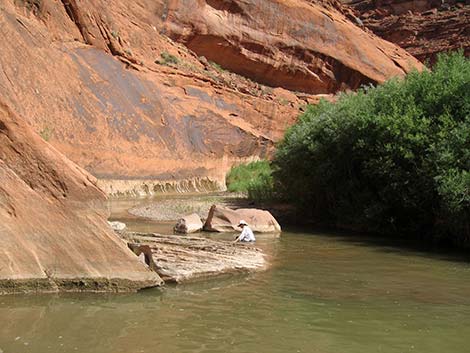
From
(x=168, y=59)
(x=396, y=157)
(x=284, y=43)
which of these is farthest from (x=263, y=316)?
(x=284, y=43)

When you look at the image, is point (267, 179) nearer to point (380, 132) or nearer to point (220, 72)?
point (380, 132)

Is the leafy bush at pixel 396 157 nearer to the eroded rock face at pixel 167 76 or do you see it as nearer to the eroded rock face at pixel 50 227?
the eroded rock face at pixel 50 227

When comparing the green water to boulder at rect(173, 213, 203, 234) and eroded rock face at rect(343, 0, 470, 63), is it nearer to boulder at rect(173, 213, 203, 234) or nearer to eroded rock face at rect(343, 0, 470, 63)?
boulder at rect(173, 213, 203, 234)

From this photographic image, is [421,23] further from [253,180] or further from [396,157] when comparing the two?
[396,157]

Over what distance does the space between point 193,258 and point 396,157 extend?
28.9 feet

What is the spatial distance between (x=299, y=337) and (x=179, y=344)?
4.71 ft

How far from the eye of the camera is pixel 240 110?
139 ft

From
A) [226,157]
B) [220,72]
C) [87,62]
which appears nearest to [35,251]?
[87,62]

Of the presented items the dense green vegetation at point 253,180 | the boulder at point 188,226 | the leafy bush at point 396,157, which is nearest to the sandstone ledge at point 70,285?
the boulder at point 188,226

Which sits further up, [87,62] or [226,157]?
[87,62]

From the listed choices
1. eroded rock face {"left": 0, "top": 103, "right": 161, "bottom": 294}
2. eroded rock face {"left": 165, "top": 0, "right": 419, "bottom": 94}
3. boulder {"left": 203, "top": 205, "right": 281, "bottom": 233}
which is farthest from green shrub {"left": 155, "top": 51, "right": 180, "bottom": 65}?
eroded rock face {"left": 0, "top": 103, "right": 161, "bottom": 294}

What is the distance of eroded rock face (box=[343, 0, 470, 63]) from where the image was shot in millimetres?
74312

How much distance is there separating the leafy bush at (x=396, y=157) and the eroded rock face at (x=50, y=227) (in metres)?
8.98

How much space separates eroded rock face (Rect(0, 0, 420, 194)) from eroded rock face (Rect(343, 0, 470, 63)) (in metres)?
18.9
